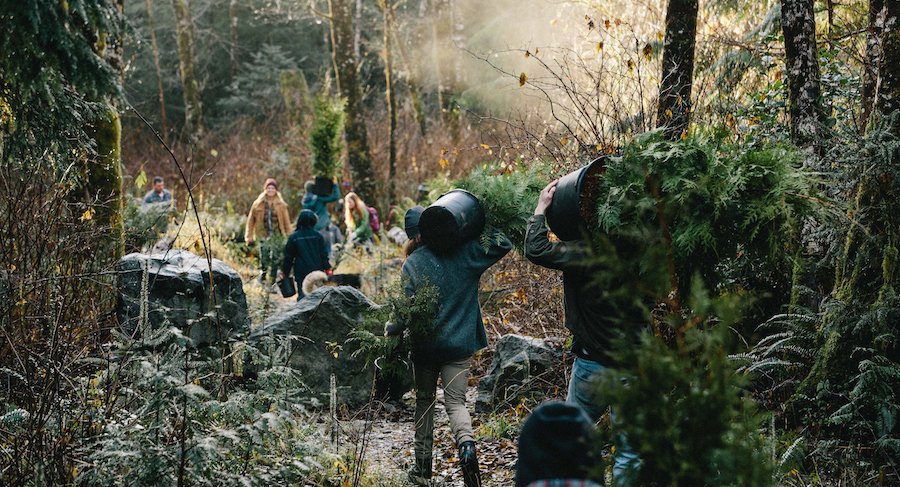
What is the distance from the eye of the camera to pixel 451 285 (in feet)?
18.5

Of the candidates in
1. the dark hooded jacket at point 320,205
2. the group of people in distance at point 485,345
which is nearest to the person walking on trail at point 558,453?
the group of people in distance at point 485,345

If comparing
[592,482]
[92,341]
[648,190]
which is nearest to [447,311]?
[648,190]

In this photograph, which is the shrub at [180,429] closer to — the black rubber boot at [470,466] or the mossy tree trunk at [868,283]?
the black rubber boot at [470,466]

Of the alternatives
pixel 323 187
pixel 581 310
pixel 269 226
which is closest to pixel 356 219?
pixel 323 187

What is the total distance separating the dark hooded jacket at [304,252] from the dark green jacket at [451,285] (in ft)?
18.8

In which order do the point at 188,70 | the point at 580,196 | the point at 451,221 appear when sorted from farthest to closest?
the point at 188,70
the point at 451,221
the point at 580,196

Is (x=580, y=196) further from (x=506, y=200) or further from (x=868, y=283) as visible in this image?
(x=868, y=283)

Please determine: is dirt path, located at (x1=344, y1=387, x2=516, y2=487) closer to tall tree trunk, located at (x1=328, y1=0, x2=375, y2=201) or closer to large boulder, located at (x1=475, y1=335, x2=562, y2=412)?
large boulder, located at (x1=475, y1=335, x2=562, y2=412)

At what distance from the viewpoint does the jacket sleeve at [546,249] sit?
4.54 meters

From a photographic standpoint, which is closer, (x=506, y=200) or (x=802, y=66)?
(x=506, y=200)

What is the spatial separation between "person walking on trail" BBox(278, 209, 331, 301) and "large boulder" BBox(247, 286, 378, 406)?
3.00m

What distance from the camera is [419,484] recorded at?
221 inches

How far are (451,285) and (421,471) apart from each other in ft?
4.46

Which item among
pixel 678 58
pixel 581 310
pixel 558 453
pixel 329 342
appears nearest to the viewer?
pixel 558 453
